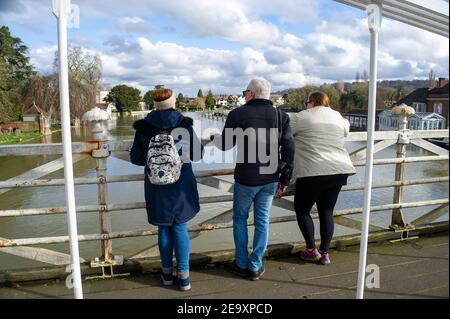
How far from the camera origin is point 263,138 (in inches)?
111

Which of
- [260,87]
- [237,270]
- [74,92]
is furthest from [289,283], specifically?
[74,92]

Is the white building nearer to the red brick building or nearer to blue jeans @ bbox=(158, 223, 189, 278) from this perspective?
the red brick building

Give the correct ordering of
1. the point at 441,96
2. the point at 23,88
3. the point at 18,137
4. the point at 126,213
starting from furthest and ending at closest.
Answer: the point at 23,88 → the point at 18,137 → the point at 126,213 → the point at 441,96

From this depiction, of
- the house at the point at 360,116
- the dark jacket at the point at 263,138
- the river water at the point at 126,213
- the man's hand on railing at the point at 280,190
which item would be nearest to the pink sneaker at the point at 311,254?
the man's hand on railing at the point at 280,190

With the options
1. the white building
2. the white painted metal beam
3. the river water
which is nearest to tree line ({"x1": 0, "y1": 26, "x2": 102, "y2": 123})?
the river water

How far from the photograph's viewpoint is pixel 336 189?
3.23 metres

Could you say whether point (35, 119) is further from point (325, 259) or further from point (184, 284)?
point (325, 259)

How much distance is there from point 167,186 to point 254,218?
0.78 meters

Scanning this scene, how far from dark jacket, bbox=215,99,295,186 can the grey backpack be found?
43 cm

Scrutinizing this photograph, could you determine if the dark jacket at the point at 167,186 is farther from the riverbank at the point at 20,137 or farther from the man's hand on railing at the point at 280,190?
the riverbank at the point at 20,137

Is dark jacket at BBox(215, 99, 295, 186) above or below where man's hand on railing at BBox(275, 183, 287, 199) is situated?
above

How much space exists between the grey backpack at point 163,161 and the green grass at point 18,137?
122ft

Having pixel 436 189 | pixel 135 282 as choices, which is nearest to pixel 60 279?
pixel 135 282

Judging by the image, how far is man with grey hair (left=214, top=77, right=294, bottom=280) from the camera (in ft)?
9.21
